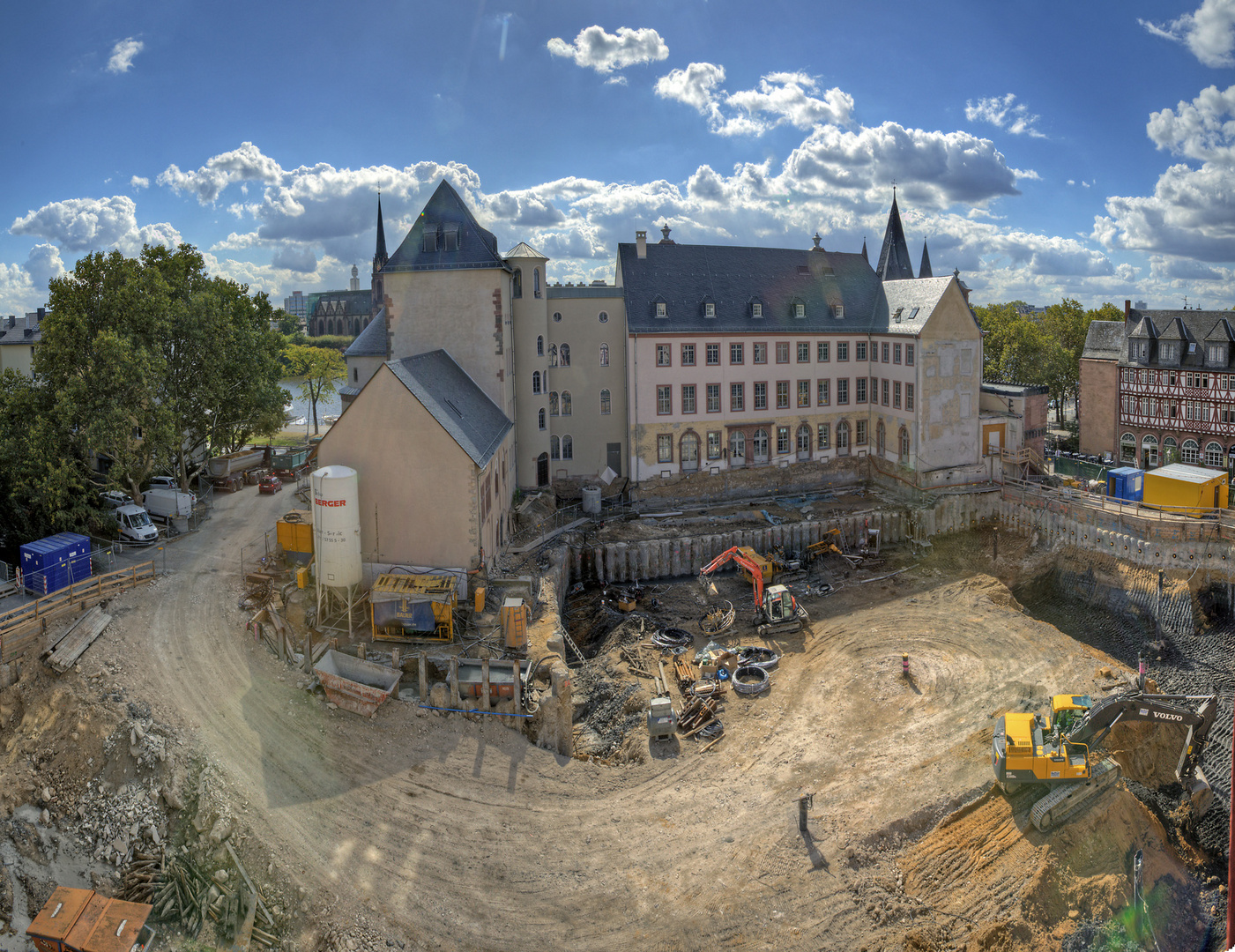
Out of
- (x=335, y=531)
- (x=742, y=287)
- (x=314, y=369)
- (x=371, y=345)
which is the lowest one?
(x=335, y=531)

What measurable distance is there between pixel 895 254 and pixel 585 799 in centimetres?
5006

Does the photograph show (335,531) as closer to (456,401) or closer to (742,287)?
(456,401)

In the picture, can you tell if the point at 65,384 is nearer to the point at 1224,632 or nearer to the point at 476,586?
the point at 476,586

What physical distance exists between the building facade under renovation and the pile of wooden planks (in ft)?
50.0

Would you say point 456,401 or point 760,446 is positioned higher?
point 456,401

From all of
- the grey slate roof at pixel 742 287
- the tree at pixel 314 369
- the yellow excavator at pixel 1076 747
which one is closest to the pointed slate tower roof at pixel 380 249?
the tree at pixel 314 369

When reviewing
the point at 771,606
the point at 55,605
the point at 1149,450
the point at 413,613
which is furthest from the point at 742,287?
the point at 55,605

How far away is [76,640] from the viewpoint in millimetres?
23938

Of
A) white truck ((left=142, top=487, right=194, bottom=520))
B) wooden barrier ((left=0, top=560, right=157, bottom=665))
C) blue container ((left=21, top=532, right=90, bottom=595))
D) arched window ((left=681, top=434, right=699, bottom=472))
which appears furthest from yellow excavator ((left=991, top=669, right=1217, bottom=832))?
white truck ((left=142, top=487, right=194, bottom=520))

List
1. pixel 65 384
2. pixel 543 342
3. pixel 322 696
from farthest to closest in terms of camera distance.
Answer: pixel 543 342, pixel 65 384, pixel 322 696

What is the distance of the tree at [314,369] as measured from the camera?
2751 inches

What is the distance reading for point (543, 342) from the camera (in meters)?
42.2

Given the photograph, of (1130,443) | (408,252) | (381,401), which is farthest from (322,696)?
(1130,443)

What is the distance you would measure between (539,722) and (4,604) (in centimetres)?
1767
